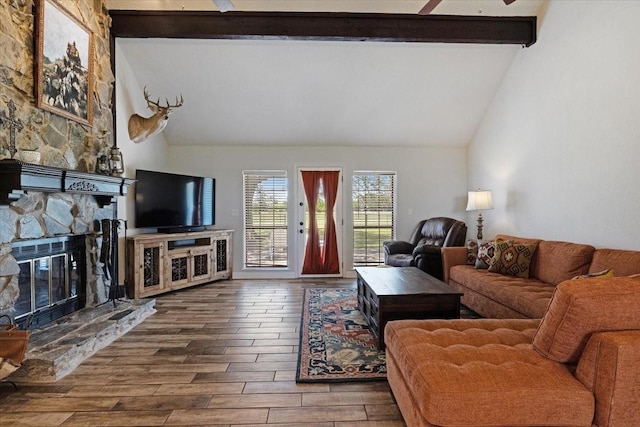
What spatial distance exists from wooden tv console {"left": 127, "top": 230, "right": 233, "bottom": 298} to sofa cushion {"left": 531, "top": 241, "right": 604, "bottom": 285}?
14.7 feet

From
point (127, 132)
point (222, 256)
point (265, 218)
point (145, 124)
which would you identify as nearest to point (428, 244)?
point (265, 218)

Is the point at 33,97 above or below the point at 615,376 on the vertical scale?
above

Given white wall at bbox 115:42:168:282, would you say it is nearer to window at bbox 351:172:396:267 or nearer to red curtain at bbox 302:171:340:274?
red curtain at bbox 302:171:340:274

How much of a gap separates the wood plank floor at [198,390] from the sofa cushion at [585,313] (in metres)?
0.96

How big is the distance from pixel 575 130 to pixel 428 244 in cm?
240

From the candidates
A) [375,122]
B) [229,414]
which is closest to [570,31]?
[375,122]

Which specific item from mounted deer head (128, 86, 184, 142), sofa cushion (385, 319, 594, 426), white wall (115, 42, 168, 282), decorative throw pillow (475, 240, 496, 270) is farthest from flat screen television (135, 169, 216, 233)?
sofa cushion (385, 319, 594, 426)

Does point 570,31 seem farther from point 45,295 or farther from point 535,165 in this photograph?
point 45,295

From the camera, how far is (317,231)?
6.41 meters

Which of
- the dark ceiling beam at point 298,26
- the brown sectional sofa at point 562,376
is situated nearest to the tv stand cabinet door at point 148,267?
the dark ceiling beam at point 298,26

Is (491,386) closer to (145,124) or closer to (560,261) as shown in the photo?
(560,261)

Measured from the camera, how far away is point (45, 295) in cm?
331

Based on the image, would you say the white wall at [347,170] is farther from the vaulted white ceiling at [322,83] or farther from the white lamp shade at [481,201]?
the white lamp shade at [481,201]

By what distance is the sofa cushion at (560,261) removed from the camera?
11.0 ft
